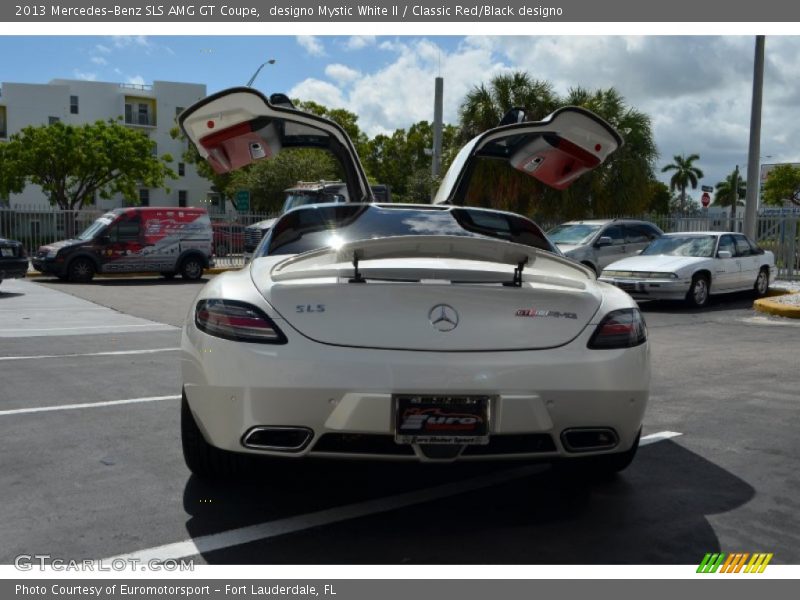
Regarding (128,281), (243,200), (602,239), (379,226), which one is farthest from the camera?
(243,200)

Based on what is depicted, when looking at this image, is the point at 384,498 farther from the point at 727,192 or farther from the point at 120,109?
the point at 727,192

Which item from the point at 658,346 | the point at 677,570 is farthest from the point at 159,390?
the point at 658,346

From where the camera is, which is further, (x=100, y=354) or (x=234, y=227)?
(x=234, y=227)

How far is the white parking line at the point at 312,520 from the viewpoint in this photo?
10.3 feet

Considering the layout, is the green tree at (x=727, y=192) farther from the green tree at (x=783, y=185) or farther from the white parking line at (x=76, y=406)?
the white parking line at (x=76, y=406)

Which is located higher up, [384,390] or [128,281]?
[384,390]

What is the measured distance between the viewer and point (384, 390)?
10.3ft

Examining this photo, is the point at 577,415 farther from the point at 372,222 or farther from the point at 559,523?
the point at 372,222

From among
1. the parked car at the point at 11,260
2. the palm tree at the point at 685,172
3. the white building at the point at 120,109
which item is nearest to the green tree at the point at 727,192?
the palm tree at the point at 685,172

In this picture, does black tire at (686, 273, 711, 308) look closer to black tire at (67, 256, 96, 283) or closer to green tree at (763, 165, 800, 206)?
black tire at (67, 256, 96, 283)

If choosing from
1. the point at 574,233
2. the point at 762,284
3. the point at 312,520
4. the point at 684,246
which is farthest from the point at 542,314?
the point at 574,233

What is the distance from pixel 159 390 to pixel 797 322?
10.0 meters

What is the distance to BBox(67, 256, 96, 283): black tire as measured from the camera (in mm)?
19828

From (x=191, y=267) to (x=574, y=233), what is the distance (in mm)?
9784
